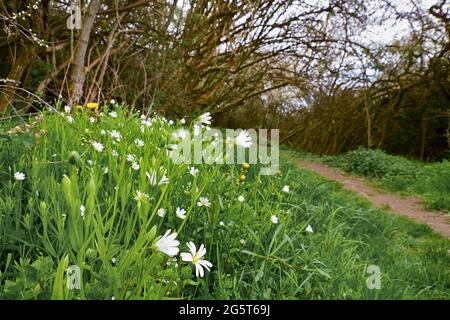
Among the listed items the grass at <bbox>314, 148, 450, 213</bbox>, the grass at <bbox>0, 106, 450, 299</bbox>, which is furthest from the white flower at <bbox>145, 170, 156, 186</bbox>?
the grass at <bbox>314, 148, 450, 213</bbox>

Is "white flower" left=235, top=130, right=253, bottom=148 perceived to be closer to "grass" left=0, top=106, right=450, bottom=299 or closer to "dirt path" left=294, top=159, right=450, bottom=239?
"grass" left=0, top=106, right=450, bottom=299

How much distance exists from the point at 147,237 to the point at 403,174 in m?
5.39

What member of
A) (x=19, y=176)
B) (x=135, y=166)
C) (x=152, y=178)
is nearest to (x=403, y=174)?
(x=135, y=166)

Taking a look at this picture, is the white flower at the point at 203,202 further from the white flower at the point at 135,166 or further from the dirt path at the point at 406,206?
the dirt path at the point at 406,206

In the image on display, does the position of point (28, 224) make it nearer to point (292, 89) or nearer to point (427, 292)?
point (427, 292)

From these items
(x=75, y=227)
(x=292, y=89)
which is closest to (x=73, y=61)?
(x=75, y=227)

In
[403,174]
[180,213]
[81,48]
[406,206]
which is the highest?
[81,48]

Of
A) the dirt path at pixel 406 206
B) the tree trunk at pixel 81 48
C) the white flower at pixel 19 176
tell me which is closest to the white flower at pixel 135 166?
the white flower at pixel 19 176

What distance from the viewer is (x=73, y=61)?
3.29 m

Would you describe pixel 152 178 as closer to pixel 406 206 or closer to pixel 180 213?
pixel 180 213

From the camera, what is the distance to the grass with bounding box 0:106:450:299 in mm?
847

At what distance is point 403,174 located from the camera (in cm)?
545

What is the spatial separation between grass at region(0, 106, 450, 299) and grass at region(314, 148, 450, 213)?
229 centimetres
